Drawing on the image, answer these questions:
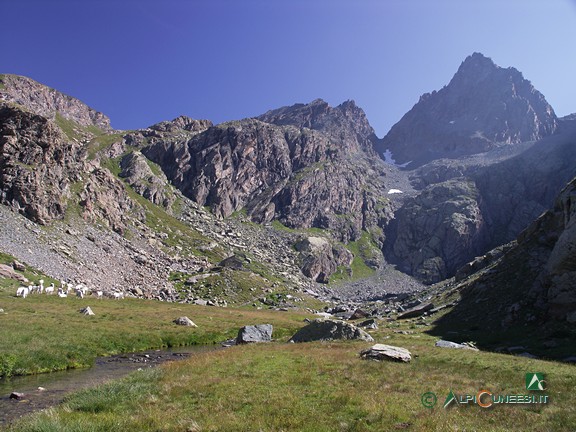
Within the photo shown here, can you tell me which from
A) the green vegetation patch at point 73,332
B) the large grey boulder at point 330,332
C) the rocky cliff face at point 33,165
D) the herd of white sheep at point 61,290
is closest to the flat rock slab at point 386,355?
the large grey boulder at point 330,332

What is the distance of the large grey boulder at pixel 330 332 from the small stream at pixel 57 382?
14365mm

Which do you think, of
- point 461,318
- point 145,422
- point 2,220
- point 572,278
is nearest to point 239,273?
point 2,220

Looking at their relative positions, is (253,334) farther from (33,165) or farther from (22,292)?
(33,165)

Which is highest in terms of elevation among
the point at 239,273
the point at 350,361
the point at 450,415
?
the point at 450,415

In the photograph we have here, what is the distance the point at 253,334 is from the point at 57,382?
24.8 m

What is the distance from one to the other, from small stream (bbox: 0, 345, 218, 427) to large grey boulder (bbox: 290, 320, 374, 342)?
14365mm

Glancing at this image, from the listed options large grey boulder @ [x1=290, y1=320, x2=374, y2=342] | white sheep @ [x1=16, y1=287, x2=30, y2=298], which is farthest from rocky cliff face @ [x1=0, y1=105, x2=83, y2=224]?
large grey boulder @ [x1=290, y1=320, x2=374, y2=342]

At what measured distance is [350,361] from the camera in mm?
25125

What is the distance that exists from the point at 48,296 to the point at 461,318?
6642 cm

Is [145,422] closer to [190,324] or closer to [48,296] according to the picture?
[190,324]

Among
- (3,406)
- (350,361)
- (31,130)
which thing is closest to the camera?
(3,406)

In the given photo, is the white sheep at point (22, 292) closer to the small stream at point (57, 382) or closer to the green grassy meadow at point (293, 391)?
the green grassy meadow at point (293, 391)

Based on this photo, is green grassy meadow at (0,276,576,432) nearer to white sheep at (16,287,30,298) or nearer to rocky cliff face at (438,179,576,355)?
rocky cliff face at (438,179,576,355)

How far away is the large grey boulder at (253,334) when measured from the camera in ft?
151
